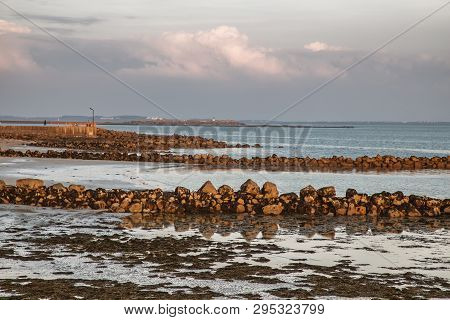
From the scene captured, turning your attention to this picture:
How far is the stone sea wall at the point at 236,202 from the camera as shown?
64.1 feet

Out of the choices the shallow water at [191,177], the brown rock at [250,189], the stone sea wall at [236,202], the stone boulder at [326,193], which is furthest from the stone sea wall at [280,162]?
the stone sea wall at [236,202]

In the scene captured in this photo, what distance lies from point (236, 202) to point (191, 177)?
515 inches

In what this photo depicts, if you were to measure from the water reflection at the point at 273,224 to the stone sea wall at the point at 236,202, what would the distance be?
60cm

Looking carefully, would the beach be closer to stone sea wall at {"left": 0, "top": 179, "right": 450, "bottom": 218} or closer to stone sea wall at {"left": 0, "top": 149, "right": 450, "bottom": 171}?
stone sea wall at {"left": 0, "top": 179, "right": 450, "bottom": 218}

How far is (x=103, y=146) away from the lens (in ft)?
199

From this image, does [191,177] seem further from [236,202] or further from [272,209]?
[272,209]

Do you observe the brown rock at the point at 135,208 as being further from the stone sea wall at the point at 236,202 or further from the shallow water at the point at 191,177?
the shallow water at the point at 191,177

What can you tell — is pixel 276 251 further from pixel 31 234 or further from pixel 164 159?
pixel 164 159

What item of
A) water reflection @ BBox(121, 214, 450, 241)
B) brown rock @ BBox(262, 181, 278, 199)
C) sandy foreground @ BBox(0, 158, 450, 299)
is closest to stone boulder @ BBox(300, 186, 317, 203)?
brown rock @ BBox(262, 181, 278, 199)

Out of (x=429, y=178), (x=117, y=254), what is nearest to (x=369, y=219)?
(x=117, y=254)

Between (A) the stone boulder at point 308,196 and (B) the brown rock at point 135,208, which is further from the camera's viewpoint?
(A) the stone boulder at point 308,196

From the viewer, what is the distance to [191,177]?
3281 cm

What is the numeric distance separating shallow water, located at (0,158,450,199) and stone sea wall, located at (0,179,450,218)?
16.5 feet
